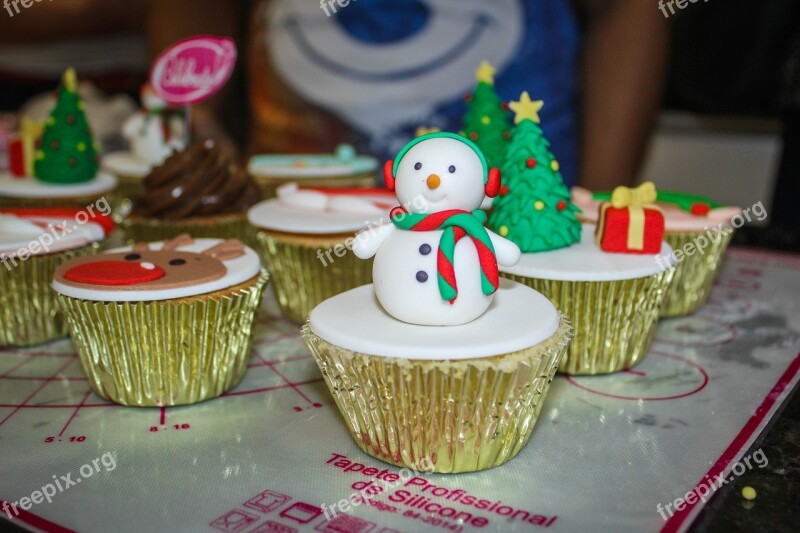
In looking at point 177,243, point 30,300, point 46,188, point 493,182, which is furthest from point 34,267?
point 493,182

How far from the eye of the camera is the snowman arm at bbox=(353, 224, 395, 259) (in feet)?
4.57

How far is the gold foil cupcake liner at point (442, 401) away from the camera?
4.12 ft

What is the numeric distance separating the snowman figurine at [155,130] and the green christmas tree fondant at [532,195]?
1.39 meters

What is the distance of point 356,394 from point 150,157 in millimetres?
1748

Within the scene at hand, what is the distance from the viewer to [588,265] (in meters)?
1.70

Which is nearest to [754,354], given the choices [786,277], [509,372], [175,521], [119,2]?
[786,277]

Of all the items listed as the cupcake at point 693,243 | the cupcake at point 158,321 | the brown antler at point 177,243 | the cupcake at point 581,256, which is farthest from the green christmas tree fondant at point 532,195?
the brown antler at point 177,243

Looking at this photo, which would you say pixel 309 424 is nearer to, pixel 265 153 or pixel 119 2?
pixel 265 153

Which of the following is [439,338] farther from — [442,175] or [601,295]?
[601,295]

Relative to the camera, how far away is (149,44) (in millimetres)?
3818

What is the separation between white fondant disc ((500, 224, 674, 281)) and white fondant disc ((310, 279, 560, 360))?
0.22 metres

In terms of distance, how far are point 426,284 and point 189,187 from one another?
3.68 feet

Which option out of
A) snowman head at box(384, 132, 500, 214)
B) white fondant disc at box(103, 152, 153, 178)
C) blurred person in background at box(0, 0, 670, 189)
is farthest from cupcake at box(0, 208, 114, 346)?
blurred person in background at box(0, 0, 670, 189)

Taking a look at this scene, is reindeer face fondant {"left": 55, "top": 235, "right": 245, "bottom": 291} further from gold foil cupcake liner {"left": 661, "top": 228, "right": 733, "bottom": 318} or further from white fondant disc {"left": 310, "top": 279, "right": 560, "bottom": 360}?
gold foil cupcake liner {"left": 661, "top": 228, "right": 733, "bottom": 318}
